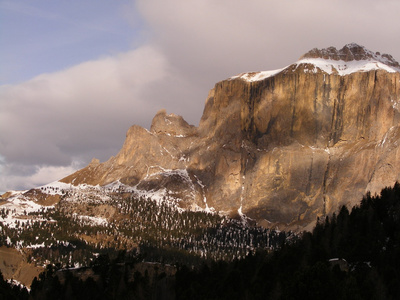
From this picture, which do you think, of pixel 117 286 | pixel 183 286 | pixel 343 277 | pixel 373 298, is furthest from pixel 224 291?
pixel 373 298

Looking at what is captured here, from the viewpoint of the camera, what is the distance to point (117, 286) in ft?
445

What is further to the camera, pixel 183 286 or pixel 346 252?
pixel 183 286

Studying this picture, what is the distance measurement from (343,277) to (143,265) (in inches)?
3007

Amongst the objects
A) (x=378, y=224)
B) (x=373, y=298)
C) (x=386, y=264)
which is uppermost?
(x=378, y=224)

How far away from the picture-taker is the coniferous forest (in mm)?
84838

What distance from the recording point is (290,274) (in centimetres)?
10969

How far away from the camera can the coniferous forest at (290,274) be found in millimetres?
84838

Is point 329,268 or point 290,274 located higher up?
point 290,274

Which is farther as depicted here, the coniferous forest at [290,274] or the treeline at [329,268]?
the coniferous forest at [290,274]

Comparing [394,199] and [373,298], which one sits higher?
[394,199]

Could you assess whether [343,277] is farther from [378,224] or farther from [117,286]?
[117,286]

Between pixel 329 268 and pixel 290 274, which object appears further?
pixel 290 274

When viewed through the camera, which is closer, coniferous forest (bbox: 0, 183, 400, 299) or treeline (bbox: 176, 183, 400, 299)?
treeline (bbox: 176, 183, 400, 299)

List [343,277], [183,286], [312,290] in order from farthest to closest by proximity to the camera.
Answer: [183,286], [343,277], [312,290]
